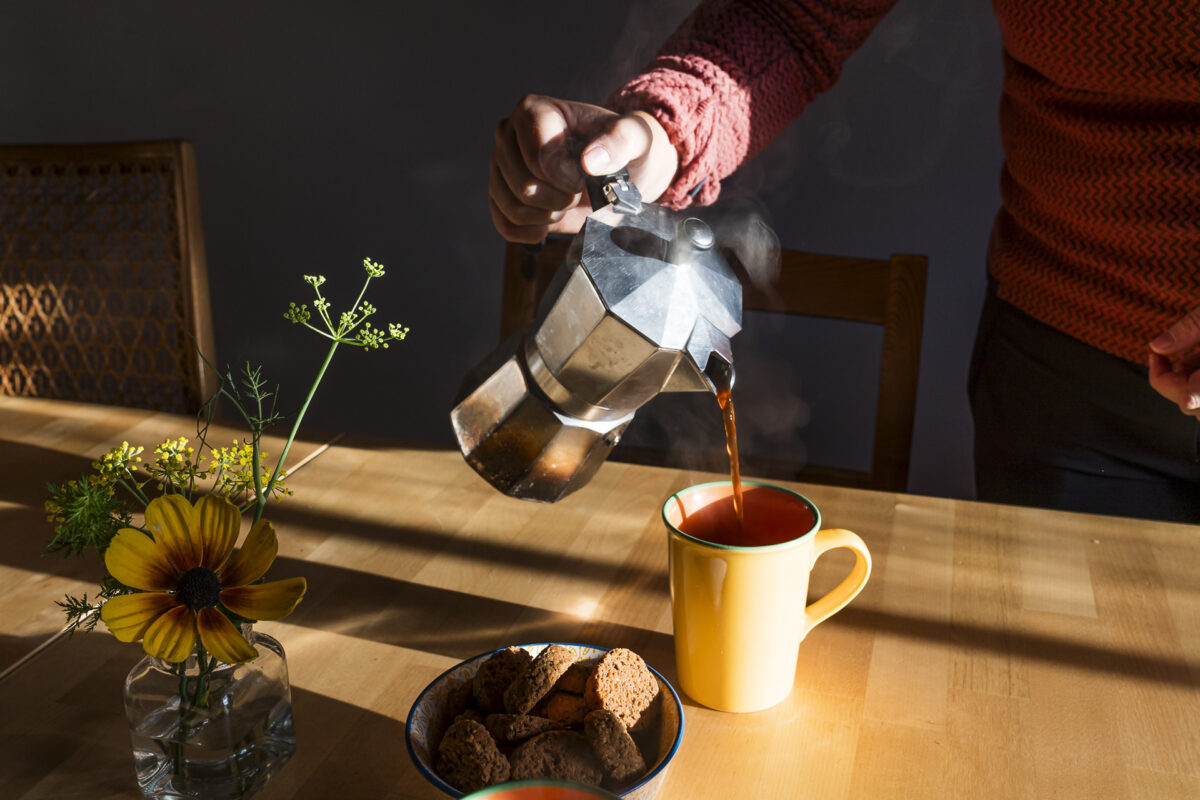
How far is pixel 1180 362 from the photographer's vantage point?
2.31 ft

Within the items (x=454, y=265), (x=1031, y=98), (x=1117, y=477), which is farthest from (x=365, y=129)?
(x=1117, y=477)

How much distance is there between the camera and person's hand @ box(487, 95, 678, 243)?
0.66m

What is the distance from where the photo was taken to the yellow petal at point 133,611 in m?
0.40

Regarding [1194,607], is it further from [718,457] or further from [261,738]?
[718,457]

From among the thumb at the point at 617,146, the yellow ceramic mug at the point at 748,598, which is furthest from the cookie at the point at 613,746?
the thumb at the point at 617,146

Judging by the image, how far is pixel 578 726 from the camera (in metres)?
0.49

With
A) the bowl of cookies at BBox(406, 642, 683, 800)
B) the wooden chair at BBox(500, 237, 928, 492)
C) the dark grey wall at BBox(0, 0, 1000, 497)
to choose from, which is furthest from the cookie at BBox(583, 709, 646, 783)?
the dark grey wall at BBox(0, 0, 1000, 497)

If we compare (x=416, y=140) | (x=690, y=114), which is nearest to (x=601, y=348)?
(x=690, y=114)

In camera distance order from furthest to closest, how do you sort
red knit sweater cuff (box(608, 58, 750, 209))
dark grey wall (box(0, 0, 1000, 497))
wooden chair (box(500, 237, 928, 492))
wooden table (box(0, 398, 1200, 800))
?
dark grey wall (box(0, 0, 1000, 497)) < wooden chair (box(500, 237, 928, 492)) < red knit sweater cuff (box(608, 58, 750, 209)) < wooden table (box(0, 398, 1200, 800))

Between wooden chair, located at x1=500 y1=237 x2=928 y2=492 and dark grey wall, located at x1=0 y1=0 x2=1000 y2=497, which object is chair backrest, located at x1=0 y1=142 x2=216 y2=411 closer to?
wooden chair, located at x1=500 y1=237 x2=928 y2=492

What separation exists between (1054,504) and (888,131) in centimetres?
90

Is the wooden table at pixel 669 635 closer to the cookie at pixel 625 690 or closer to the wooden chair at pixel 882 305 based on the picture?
the cookie at pixel 625 690

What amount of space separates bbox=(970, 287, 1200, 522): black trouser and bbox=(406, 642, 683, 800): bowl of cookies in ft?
2.03

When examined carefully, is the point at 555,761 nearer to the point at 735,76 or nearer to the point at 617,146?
the point at 617,146
